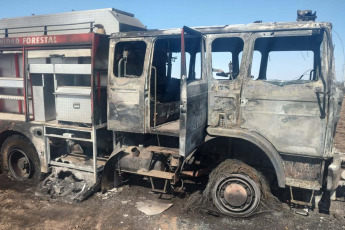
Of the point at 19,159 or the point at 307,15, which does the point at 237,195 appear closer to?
the point at 307,15

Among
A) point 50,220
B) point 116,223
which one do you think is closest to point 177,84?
point 116,223

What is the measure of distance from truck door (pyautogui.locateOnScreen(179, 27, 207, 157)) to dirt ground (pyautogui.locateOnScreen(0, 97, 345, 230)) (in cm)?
119

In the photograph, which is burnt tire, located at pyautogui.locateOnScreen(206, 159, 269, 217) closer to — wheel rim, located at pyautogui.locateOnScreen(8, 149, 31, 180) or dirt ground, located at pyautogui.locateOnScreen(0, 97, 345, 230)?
dirt ground, located at pyautogui.locateOnScreen(0, 97, 345, 230)

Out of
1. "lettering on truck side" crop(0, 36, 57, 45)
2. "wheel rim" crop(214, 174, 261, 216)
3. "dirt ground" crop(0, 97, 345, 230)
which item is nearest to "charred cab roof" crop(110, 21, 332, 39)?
"lettering on truck side" crop(0, 36, 57, 45)

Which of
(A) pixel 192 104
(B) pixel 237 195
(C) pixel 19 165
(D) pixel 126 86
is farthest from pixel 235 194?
(C) pixel 19 165

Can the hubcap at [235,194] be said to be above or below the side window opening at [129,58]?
below

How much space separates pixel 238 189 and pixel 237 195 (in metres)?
0.10

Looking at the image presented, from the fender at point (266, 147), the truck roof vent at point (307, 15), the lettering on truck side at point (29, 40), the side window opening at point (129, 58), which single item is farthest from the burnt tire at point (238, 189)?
the lettering on truck side at point (29, 40)

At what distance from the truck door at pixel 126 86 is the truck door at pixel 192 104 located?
35.1 inches

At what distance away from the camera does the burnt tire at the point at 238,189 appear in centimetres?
444

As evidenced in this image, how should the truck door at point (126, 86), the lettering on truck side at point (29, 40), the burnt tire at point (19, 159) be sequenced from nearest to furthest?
the truck door at point (126, 86), the lettering on truck side at point (29, 40), the burnt tire at point (19, 159)

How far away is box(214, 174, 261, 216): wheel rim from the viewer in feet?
14.5

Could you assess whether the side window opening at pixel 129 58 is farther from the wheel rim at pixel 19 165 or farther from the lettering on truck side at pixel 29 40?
the wheel rim at pixel 19 165

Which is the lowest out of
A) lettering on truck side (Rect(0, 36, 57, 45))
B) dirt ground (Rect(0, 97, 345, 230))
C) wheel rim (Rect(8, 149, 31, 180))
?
dirt ground (Rect(0, 97, 345, 230))
